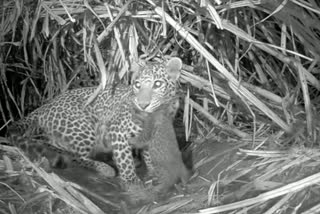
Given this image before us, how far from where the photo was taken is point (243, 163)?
4.93 m

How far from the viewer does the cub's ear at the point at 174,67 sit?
522 centimetres

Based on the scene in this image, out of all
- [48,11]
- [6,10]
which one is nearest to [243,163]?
[48,11]

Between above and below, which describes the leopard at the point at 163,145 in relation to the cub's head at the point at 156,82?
below

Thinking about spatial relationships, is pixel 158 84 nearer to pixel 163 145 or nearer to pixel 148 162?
pixel 163 145

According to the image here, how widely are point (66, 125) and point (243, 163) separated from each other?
1.70 meters

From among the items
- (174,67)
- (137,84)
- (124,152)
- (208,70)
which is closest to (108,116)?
(124,152)

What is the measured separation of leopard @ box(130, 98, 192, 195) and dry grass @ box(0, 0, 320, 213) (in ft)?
0.51

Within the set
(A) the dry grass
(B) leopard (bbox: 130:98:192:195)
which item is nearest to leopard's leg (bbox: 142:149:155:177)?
(B) leopard (bbox: 130:98:192:195)

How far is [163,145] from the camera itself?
5027 mm

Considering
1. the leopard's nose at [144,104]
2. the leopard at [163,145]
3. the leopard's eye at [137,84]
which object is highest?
the leopard's eye at [137,84]

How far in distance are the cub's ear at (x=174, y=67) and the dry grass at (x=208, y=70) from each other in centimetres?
19

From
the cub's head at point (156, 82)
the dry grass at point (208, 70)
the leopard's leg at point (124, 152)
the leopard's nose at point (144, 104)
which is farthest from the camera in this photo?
the leopard's leg at point (124, 152)

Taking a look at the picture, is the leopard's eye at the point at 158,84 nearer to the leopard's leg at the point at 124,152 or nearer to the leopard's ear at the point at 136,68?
the leopard's ear at the point at 136,68

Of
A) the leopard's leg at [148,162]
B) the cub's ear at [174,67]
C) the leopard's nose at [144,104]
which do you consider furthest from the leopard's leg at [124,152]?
the cub's ear at [174,67]
